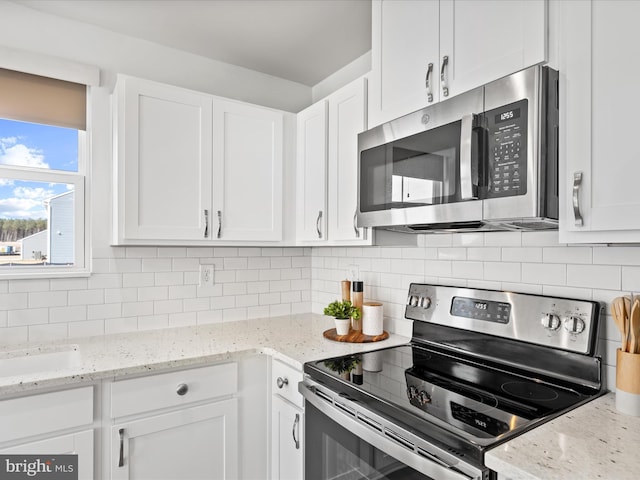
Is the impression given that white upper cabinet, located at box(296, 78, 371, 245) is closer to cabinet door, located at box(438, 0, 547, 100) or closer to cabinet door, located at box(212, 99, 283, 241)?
cabinet door, located at box(212, 99, 283, 241)

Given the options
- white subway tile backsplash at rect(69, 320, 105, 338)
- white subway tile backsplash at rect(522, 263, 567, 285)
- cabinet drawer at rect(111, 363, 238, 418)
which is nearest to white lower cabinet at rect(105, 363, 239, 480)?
cabinet drawer at rect(111, 363, 238, 418)

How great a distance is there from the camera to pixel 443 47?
1.42 metres

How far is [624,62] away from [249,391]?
1.78 m

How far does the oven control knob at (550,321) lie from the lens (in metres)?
1.36

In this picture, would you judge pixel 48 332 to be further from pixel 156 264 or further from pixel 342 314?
pixel 342 314

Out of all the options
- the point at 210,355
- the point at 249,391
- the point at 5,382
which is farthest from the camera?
the point at 249,391

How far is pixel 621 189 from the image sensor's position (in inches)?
38.7

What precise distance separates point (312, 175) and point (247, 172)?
36 cm

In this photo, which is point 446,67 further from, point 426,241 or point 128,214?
point 128,214

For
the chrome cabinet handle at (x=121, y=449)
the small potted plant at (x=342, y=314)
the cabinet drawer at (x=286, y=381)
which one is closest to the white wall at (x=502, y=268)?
the small potted plant at (x=342, y=314)

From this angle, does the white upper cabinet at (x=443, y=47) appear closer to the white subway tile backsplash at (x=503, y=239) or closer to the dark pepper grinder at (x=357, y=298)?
the white subway tile backsplash at (x=503, y=239)

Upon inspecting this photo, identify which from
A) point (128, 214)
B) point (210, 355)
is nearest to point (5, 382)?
point (210, 355)

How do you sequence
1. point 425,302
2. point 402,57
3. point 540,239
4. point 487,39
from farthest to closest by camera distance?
point 425,302 < point 402,57 < point 540,239 < point 487,39

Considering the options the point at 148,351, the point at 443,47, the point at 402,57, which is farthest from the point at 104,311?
the point at 443,47
